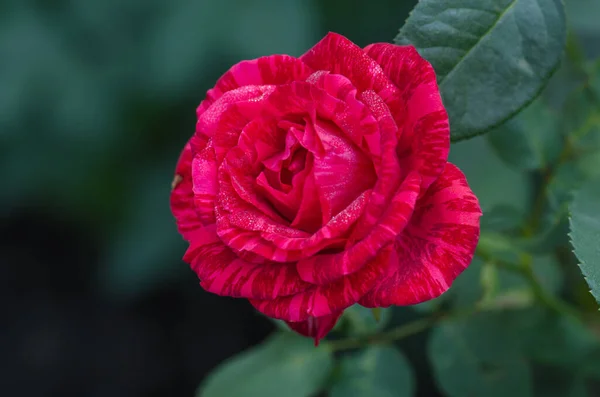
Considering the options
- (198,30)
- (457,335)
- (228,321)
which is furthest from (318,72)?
(228,321)

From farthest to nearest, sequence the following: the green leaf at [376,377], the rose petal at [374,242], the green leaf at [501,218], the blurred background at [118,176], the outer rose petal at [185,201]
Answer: the blurred background at [118,176], the green leaf at [376,377], the green leaf at [501,218], the outer rose petal at [185,201], the rose petal at [374,242]

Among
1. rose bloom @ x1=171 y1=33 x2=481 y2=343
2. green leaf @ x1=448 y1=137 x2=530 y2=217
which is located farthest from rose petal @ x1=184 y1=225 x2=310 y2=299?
green leaf @ x1=448 y1=137 x2=530 y2=217

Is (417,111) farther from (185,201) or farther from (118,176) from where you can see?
(118,176)

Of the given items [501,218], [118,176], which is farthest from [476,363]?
[118,176]

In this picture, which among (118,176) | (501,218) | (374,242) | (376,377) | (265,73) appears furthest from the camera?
(118,176)

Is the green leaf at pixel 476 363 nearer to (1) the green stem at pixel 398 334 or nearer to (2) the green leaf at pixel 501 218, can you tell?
(1) the green stem at pixel 398 334

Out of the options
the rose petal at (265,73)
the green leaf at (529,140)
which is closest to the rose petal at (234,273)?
the rose petal at (265,73)

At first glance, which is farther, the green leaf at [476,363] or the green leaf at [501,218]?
the green leaf at [476,363]
